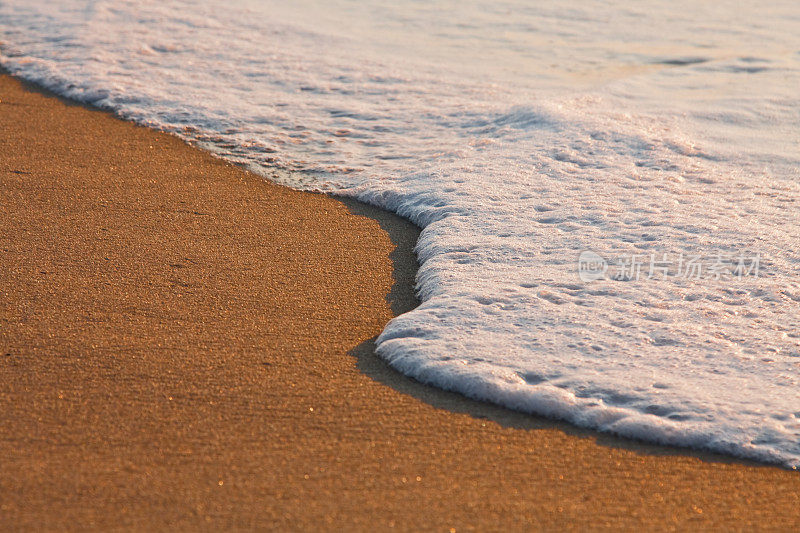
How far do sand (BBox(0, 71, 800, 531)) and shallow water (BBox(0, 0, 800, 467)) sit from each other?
7.2 inches

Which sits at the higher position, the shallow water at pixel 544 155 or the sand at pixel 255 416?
the shallow water at pixel 544 155

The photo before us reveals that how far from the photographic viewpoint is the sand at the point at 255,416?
1.91 m

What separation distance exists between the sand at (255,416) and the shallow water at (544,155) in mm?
182

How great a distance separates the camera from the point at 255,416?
2.22 m

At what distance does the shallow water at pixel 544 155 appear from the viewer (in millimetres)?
2564

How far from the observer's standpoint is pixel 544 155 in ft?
14.6

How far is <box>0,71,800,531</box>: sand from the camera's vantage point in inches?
75.3

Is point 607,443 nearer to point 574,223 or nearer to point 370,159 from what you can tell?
point 574,223

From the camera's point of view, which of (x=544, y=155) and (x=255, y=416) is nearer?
(x=255, y=416)

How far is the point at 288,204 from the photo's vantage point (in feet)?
12.4

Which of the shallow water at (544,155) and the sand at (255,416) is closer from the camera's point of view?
the sand at (255,416)

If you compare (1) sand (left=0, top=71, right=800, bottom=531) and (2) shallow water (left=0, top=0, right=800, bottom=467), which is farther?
(2) shallow water (left=0, top=0, right=800, bottom=467)

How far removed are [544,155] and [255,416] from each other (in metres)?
2.75

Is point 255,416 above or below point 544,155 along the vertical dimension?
below
